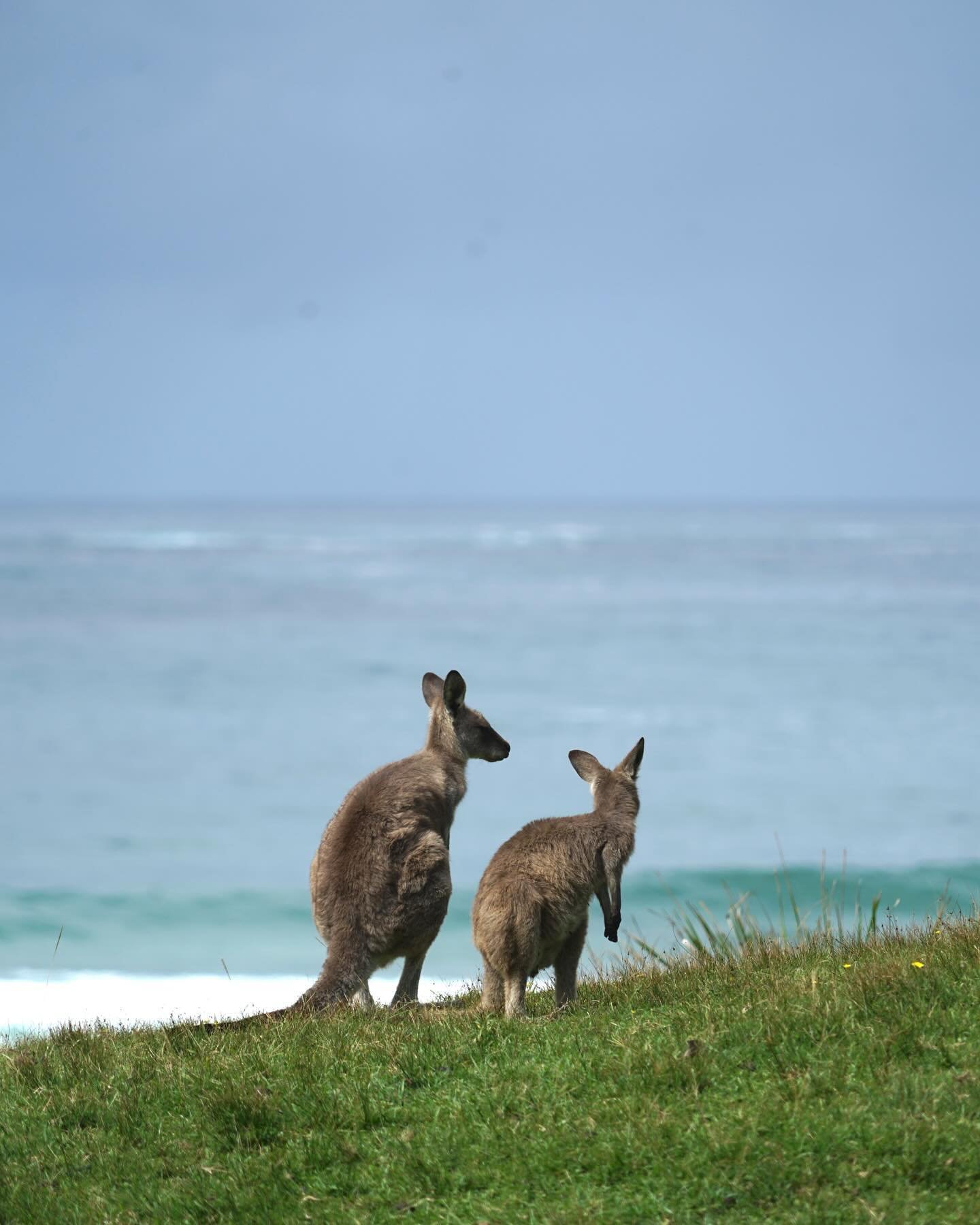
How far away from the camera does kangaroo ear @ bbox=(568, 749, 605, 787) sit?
6902 millimetres

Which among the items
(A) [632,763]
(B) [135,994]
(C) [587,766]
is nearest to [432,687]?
(C) [587,766]

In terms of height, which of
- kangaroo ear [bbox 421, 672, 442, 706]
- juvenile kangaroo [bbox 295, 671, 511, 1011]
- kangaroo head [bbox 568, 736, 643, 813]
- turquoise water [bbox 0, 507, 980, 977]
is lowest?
turquoise water [bbox 0, 507, 980, 977]

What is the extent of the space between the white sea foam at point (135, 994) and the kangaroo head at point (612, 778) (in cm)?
353

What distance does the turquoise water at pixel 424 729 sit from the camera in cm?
2141

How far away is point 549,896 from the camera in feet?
20.3

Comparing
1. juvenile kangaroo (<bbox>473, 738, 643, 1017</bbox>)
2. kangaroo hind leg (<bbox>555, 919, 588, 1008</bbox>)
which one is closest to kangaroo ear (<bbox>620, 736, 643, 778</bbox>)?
juvenile kangaroo (<bbox>473, 738, 643, 1017</bbox>)

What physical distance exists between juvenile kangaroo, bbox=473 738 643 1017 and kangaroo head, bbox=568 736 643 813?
16 millimetres

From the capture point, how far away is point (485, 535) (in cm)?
14862

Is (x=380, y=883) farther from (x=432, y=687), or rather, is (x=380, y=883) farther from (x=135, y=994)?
(x=135, y=994)

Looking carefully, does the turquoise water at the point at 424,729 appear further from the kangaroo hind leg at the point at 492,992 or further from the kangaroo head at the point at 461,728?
the kangaroo hind leg at the point at 492,992

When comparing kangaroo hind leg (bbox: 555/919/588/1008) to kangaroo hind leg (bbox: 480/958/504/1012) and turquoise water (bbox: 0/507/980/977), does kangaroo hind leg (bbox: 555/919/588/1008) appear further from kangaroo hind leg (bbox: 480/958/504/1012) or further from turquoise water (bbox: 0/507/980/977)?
turquoise water (bbox: 0/507/980/977)

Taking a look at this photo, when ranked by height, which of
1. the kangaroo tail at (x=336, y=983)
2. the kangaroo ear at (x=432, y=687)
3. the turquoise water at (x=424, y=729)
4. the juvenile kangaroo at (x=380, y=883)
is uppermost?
the kangaroo ear at (x=432, y=687)

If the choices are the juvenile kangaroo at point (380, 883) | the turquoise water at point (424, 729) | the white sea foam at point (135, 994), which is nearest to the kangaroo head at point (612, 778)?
the juvenile kangaroo at point (380, 883)

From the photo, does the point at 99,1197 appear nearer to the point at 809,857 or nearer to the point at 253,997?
the point at 253,997
